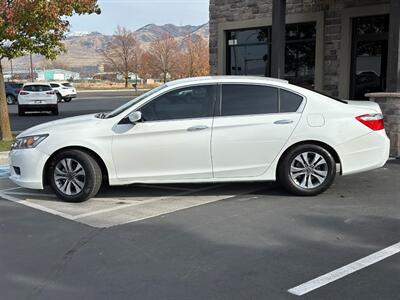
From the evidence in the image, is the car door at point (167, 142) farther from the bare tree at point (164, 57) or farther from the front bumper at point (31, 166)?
the bare tree at point (164, 57)

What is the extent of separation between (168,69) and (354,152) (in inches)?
2784

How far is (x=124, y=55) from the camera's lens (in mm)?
84438

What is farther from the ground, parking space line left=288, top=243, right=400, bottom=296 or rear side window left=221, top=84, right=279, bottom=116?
rear side window left=221, top=84, right=279, bottom=116

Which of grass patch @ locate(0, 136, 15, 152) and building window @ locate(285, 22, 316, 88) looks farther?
building window @ locate(285, 22, 316, 88)

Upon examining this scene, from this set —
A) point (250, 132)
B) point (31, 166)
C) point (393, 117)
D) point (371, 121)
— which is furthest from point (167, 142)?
point (393, 117)

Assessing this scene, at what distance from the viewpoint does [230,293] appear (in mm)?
3936

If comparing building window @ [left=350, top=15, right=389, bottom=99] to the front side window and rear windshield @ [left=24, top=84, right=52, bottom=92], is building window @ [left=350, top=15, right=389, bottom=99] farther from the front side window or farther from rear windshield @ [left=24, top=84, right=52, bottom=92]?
rear windshield @ [left=24, top=84, right=52, bottom=92]

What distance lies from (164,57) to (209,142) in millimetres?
73016

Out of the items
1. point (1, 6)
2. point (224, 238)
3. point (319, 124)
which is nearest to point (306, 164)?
point (319, 124)

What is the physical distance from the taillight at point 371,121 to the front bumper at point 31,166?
4192 mm

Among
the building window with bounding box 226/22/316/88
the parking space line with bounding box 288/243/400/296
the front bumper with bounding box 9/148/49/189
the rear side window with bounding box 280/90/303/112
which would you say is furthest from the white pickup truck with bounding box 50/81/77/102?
the parking space line with bounding box 288/243/400/296

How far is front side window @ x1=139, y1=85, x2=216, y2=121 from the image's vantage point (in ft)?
22.0

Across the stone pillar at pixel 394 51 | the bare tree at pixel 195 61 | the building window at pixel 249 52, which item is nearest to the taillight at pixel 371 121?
the stone pillar at pixel 394 51

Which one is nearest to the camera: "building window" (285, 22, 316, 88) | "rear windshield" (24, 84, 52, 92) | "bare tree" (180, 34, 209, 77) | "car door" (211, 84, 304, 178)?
"car door" (211, 84, 304, 178)
